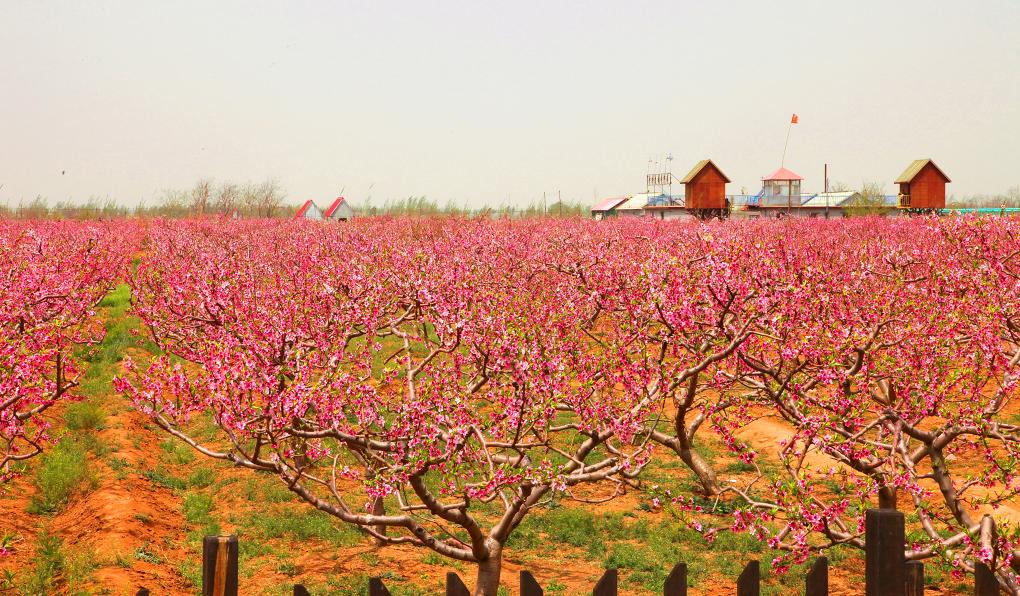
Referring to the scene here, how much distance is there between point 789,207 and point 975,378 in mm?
57070

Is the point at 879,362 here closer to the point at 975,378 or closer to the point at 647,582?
the point at 975,378

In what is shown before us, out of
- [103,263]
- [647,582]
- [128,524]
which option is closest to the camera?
[647,582]

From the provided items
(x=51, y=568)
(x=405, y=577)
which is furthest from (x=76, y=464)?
(x=405, y=577)

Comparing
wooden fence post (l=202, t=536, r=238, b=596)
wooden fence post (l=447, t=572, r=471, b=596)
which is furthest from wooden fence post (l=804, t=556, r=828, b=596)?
wooden fence post (l=202, t=536, r=238, b=596)

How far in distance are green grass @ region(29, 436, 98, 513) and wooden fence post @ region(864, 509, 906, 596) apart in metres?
9.46

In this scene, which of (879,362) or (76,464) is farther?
(76,464)

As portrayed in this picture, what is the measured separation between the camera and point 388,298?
11.2m

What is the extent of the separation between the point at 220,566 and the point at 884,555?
2.23 m

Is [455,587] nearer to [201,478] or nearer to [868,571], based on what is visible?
[868,571]

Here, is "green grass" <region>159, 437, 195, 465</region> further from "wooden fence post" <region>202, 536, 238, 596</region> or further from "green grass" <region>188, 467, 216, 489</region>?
Answer: "wooden fence post" <region>202, 536, 238, 596</region>

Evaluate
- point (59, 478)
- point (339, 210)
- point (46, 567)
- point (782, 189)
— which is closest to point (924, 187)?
point (782, 189)

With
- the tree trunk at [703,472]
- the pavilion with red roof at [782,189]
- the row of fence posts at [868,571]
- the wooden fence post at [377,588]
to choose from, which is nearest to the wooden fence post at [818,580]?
the row of fence posts at [868,571]

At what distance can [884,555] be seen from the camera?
2.77 m

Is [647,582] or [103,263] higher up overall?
[103,263]
